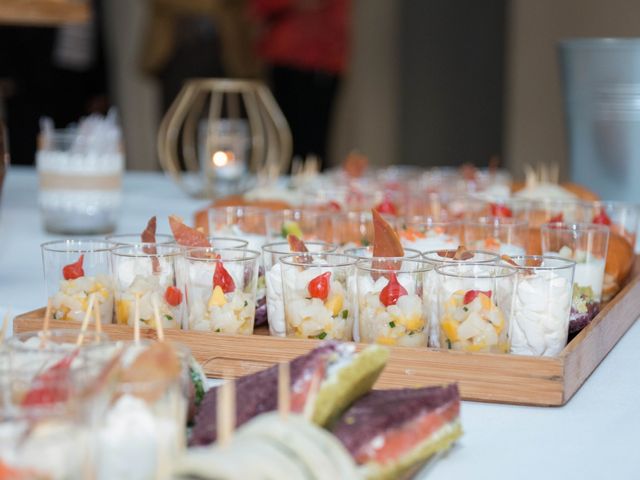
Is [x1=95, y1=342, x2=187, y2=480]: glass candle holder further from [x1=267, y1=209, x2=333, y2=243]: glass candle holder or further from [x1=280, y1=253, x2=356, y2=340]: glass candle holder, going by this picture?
[x1=267, y1=209, x2=333, y2=243]: glass candle holder

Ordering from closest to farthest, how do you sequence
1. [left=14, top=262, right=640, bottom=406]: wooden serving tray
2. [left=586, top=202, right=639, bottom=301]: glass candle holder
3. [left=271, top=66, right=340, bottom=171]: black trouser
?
1. [left=14, top=262, right=640, bottom=406]: wooden serving tray
2. [left=586, top=202, right=639, bottom=301]: glass candle holder
3. [left=271, top=66, right=340, bottom=171]: black trouser

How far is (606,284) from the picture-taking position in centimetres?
161

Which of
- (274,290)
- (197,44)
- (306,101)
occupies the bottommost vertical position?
(274,290)

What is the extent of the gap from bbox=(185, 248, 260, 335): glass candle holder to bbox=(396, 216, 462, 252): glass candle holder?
430 mm

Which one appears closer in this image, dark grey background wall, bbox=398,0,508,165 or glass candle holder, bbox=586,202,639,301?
glass candle holder, bbox=586,202,639,301

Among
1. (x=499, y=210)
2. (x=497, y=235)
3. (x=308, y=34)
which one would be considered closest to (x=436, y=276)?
(x=497, y=235)

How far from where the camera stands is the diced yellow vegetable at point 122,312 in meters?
1.28

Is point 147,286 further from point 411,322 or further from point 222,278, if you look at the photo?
point 411,322

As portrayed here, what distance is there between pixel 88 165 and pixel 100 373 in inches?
57.5

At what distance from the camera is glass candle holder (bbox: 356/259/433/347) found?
118 centimetres

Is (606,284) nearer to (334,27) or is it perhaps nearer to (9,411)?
(9,411)

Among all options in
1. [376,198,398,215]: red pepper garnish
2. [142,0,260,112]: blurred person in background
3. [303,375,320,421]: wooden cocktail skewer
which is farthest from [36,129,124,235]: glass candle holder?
[142,0,260,112]: blurred person in background

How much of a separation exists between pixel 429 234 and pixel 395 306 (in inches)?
19.3

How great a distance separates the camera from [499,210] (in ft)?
6.15
